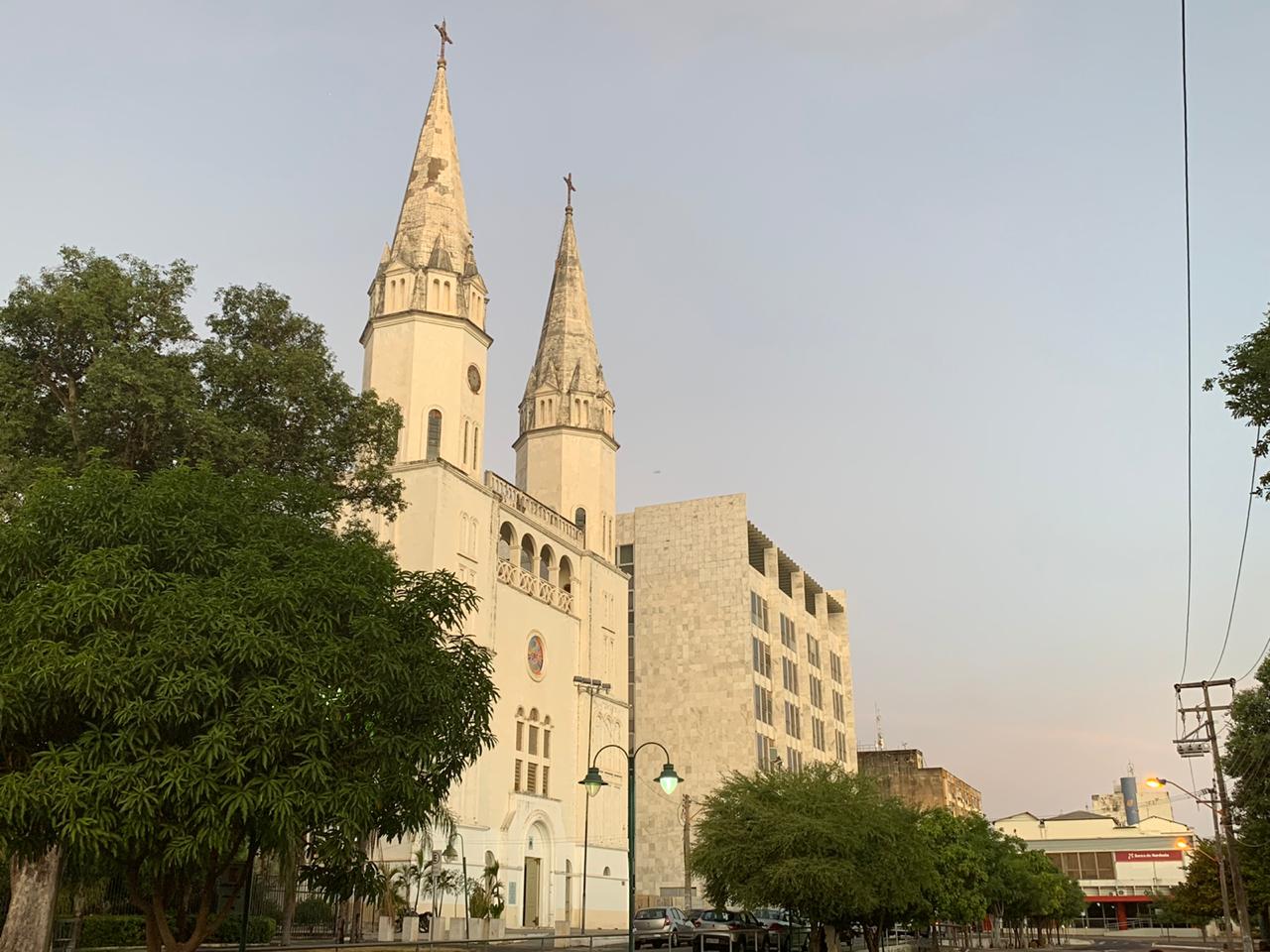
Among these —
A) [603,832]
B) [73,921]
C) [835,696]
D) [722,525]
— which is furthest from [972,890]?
[835,696]

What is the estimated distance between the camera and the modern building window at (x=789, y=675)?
7628 centimetres

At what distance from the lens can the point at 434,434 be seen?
44.8 meters

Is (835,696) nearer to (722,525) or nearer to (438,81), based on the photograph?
(722,525)

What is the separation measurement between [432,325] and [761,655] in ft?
119

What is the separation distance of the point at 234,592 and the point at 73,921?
15226mm

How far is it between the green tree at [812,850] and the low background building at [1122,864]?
289ft

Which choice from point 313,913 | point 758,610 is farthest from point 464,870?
point 758,610

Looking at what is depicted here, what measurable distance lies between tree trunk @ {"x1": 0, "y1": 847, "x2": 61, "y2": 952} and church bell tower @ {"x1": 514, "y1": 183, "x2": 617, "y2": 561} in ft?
112

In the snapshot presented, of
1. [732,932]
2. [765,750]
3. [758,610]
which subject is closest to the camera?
[732,932]

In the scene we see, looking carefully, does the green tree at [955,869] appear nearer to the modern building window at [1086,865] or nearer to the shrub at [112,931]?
the shrub at [112,931]

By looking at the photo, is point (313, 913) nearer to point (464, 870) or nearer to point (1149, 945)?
point (464, 870)

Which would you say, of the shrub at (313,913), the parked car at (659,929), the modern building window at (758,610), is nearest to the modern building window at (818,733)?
the modern building window at (758,610)

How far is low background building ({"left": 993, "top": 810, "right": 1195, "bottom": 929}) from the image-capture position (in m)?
111

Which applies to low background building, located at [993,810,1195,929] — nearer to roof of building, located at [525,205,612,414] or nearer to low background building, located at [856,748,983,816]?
low background building, located at [856,748,983,816]
